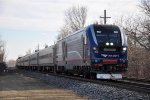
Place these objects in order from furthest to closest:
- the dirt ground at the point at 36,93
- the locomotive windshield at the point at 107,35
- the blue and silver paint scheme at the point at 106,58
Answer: the locomotive windshield at the point at 107,35, the blue and silver paint scheme at the point at 106,58, the dirt ground at the point at 36,93

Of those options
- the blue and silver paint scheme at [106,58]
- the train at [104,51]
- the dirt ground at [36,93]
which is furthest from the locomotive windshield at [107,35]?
the dirt ground at [36,93]

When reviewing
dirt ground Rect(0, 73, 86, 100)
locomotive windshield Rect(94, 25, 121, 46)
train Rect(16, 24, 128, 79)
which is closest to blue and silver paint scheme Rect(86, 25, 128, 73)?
train Rect(16, 24, 128, 79)

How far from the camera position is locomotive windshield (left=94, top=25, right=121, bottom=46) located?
77.2ft

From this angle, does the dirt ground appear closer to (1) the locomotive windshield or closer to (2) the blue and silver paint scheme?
(2) the blue and silver paint scheme

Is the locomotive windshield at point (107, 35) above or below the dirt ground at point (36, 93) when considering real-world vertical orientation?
above

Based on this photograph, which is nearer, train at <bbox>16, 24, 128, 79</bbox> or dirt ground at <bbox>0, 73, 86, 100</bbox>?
dirt ground at <bbox>0, 73, 86, 100</bbox>

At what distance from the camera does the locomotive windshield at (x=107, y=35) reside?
77.2 feet

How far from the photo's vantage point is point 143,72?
32906 millimetres

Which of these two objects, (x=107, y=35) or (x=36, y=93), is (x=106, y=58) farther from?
(x=36, y=93)

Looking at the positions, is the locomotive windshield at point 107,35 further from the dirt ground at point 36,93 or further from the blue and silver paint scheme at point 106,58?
the dirt ground at point 36,93

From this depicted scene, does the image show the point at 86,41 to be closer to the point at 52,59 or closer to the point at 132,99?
the point at 132,99

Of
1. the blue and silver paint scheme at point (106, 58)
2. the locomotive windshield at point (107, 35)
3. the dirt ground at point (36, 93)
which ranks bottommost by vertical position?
the dirt ground at point (36, 93)

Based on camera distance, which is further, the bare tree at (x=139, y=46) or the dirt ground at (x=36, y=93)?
the bare tree at (x=139, y=46)

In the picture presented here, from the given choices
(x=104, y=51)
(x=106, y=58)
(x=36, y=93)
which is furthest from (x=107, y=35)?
(x=36, y=93)
